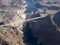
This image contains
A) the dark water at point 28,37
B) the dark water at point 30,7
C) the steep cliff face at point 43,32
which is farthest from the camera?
the dark water at point 30,7

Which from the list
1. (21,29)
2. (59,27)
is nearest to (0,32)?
(21,29)

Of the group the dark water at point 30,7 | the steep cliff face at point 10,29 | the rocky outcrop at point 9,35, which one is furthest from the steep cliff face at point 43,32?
the dark water at point 30,7

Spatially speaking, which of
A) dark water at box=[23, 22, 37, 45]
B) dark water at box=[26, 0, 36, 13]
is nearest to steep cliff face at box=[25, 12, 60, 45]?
dark water at box=[23, 22, 37, 45]

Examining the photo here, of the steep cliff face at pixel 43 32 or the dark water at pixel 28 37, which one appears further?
the dark water at pixel 28 37

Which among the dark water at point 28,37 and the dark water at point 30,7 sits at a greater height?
the dark water at point 30,7

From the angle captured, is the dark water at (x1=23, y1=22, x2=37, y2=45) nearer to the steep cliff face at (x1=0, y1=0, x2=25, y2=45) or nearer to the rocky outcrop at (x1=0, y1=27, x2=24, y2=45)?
the steep cliff face at (x1=0, y1=0, x2=25, y2=45)

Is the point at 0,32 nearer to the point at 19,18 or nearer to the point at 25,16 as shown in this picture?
the point at 19,18

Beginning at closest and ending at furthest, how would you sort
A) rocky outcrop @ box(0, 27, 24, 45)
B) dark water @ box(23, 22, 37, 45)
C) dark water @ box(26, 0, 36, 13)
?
rocky outcrop @ box(0, 27, 24, 45)
dark water @ box(23, 22, 37, 45)
dark water @ box(26, 0, 36, 13)

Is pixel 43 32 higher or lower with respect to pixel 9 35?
lower

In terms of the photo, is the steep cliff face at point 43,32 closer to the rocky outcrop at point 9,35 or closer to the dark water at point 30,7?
the rocky outcrop at point 9,35

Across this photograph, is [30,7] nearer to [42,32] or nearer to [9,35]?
[42,32]

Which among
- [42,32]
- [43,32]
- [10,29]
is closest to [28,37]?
[42,32]

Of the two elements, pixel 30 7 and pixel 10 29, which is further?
pixel 30 7
